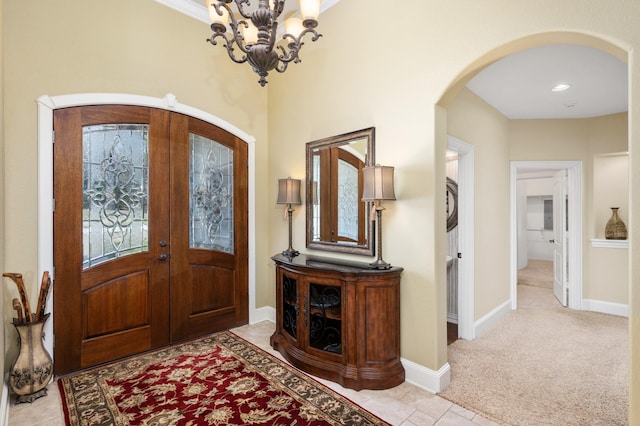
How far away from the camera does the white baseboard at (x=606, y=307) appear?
4.31m

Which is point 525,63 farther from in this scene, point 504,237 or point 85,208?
point 85,208

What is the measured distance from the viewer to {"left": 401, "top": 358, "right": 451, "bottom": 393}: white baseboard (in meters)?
2.38

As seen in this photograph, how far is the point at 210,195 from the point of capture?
3.52 meters

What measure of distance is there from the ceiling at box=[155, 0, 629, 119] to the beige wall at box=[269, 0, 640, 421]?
668 mm

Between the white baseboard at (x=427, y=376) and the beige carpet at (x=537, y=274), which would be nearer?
the white baseboard at (x=427, y=376)

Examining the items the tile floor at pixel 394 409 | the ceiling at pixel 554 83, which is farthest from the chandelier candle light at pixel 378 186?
the ceiling at pixel 554 83

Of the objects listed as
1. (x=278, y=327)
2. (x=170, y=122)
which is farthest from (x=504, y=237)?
(x=170, y=122)

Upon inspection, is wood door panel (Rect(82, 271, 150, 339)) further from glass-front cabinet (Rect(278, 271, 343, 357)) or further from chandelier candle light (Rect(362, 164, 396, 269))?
chandelier candle light (Rect(362, 164, 396, 269))

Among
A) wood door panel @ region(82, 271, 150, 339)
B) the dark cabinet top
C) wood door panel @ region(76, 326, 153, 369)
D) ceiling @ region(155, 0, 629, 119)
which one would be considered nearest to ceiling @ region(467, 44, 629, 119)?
ceiling @ region(155, 0, 629, 119)

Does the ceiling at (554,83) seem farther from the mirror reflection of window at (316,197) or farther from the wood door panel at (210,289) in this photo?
the wood door panel at (210,289)

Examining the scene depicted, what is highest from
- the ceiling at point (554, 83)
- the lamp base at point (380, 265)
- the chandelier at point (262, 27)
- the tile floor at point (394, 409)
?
the ceiling at point (554, 83)

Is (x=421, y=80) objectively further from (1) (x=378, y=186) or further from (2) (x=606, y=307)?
(2) (x=606, y=307)

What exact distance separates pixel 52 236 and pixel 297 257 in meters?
2.11

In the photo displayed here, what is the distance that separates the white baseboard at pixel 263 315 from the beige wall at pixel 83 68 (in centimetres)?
214
